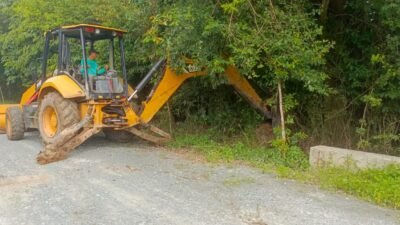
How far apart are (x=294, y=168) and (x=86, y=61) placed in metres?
4.41

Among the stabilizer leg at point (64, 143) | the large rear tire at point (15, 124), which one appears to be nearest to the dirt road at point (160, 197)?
the stabilizer leg at point (64, 143)

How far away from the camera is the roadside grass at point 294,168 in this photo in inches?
220

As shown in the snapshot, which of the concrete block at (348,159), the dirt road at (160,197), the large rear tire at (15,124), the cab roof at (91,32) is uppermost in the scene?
the cab roof at (91,32)

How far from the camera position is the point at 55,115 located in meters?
9.09

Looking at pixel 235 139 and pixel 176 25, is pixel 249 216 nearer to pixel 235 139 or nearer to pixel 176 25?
pixel 176 25

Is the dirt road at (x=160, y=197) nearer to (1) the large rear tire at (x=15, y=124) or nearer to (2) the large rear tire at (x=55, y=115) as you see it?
(2) the large rear tire at (x=55, y=115)

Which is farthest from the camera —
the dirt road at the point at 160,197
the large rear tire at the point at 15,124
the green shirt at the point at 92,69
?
the large rear tire at the point at 15,124

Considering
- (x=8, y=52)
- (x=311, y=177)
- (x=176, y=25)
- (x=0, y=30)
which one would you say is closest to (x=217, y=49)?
(x=176, y=25)

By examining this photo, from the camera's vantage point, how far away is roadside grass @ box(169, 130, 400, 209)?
18.3 ft

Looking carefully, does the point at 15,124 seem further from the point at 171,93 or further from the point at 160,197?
the point at 160,197

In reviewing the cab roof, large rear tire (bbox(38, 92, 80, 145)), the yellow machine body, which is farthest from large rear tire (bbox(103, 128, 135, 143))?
the cab roof

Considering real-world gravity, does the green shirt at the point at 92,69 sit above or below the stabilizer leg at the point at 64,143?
above

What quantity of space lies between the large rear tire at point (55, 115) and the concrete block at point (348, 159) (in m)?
4.54

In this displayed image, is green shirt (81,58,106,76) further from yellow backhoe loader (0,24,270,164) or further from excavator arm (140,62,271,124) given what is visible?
excavator arm (140,62,271,124)
